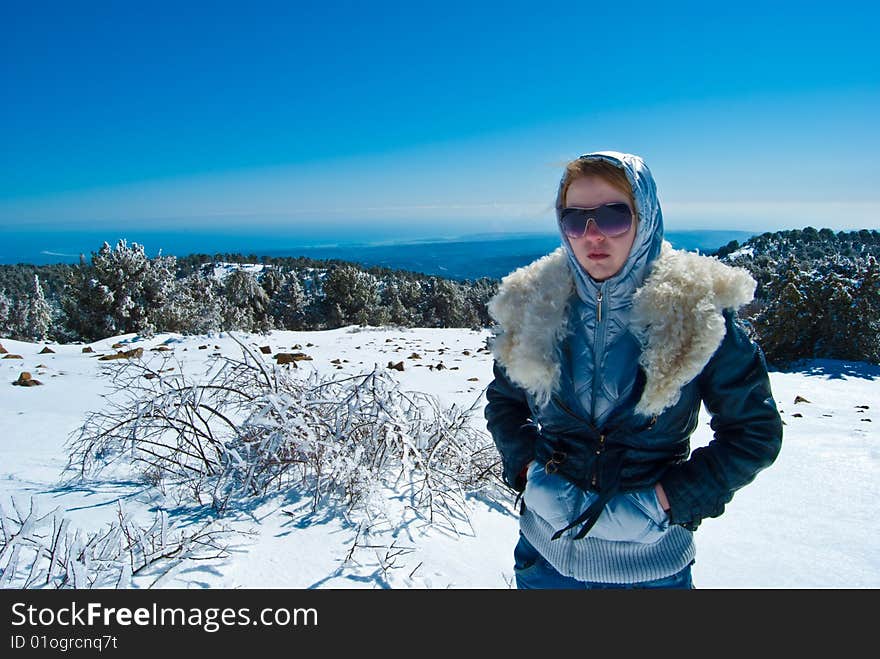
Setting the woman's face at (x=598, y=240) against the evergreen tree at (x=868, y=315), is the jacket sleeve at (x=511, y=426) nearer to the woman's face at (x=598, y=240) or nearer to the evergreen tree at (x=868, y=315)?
the woman's face at (x=598, y=240)

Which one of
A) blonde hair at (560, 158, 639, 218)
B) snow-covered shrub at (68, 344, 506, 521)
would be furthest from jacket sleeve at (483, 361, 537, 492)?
snow-covered shrub at (68, 344, 506, 521)

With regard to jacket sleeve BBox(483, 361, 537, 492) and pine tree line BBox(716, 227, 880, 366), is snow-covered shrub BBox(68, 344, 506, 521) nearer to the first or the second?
jacket sleeve BBox(483, 361, 537, 492)

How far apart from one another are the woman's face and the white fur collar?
119 mm

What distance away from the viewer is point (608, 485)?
4.81 feet

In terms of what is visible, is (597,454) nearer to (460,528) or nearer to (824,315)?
(460,528)

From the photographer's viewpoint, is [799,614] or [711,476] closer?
[711,476]

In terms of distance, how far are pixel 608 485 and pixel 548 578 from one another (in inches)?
18.6

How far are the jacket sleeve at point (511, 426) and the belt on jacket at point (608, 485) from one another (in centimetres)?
27

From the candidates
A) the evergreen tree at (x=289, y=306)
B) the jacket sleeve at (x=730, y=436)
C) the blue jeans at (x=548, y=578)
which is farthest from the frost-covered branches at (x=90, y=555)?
the evergreen tree at (x=289, y=306)

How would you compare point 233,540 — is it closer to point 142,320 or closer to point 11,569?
point 11,569

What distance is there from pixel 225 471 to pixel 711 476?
2643 mm

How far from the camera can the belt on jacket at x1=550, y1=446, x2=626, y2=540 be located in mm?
1464

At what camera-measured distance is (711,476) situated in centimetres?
140

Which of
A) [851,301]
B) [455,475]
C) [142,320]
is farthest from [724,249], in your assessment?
[455,475]
